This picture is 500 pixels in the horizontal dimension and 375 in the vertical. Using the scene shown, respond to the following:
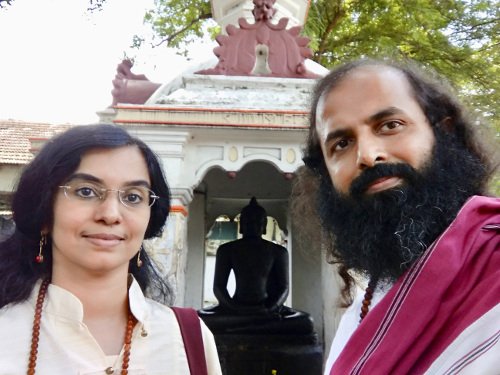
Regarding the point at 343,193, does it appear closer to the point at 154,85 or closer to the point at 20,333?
the point at 20,333

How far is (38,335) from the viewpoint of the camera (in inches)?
55.1

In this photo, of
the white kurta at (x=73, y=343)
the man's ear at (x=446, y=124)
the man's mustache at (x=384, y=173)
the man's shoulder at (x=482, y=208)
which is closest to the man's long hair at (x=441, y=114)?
the man's ear at (x=446, y=124)

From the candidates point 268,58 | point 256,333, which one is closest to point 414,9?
point 268,58

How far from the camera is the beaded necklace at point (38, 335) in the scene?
135 centimetres

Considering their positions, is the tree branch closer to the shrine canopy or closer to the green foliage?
the green foliage

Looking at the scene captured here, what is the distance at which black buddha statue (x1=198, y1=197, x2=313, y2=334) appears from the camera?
4754mm

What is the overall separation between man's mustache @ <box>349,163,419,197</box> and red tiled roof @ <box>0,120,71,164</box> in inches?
243

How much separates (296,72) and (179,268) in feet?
7.38

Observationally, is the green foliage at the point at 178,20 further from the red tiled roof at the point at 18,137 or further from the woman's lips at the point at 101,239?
the woman's lips at the point at 101,239

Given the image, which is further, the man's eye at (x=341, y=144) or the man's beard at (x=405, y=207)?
the man's eye at (x=341, y=144)

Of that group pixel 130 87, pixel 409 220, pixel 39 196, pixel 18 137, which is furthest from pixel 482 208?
pixel 18 137

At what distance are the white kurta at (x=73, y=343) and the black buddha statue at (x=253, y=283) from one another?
3.28 metres

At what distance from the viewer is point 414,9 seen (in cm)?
867

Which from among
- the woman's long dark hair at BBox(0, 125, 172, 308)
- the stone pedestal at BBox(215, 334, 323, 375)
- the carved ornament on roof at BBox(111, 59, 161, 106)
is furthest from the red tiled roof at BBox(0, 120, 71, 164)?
the woman's long dark hair at BBox(0, 125, 172, 308)
